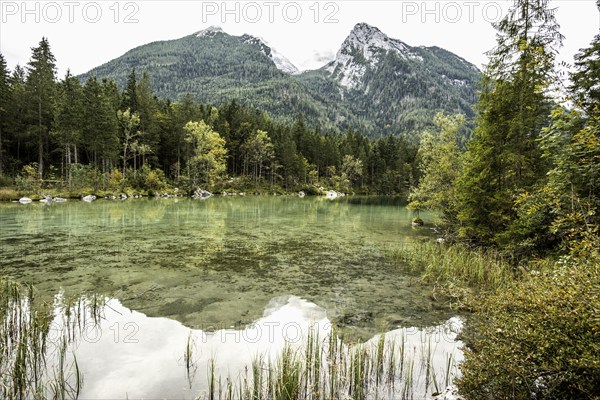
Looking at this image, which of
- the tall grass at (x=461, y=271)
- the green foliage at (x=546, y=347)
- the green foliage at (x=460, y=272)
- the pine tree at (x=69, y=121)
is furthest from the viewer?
the pine tree at (x=69, y=121)

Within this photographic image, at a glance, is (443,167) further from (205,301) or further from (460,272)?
(205,301)

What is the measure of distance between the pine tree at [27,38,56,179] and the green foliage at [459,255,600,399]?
2501 inches

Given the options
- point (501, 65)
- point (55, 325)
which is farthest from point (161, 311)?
point (501, 65)

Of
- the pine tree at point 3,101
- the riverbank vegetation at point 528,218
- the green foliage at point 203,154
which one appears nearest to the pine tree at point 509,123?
the riverbank vegetation at point 528,218

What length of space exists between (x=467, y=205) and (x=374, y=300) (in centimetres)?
1069

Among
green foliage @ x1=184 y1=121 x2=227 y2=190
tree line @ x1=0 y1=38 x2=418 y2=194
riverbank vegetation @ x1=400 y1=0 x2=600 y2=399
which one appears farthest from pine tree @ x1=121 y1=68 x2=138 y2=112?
riverbank vegetation @ x1=400 y1=0 x2=600 y2=399

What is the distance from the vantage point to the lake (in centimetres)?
581

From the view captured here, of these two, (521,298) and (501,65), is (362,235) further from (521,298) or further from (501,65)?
(521,298)

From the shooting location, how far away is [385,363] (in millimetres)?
5977

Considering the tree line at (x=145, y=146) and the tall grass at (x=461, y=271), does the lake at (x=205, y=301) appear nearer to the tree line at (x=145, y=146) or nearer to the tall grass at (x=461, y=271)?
the tall grass at (x=461, y=271)

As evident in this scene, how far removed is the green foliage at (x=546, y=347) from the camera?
3.65m

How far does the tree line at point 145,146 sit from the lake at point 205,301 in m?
37.8

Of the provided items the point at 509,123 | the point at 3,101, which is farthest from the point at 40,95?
the point at 509,123

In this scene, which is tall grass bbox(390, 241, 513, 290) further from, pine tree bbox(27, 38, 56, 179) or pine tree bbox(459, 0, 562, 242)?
pine tree bbox(27, 38, 56, 179)
